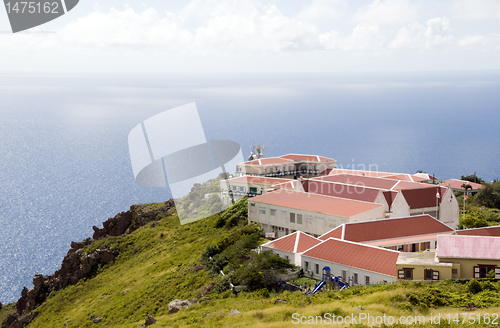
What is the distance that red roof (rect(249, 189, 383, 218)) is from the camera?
4081 centimetres

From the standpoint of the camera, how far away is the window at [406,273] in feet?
91.4

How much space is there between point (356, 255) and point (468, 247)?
636cm

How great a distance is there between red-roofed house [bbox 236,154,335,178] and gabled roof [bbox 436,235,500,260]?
3919 cm

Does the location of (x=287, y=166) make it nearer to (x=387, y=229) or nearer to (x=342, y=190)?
(x=342, y=190)

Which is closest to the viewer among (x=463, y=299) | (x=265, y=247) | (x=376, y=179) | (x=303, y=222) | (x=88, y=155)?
(x=463, y=299)

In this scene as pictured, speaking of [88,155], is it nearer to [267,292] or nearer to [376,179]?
[376,179]

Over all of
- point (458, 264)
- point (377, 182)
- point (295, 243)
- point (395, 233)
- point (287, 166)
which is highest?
point (458, 264)

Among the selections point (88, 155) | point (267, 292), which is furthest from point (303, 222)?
point (88, 155)

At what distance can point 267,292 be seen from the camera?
29609 millimetres

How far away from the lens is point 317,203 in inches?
1710

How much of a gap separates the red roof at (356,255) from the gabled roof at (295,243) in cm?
180

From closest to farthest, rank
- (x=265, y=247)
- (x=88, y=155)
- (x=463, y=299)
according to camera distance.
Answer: (x=463, y=299)
(x=265, y=247)
(x=88, y=155)

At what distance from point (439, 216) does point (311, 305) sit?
2544cm

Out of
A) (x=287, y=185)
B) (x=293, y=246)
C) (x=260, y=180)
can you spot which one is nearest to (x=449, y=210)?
(x=287, y=185)
